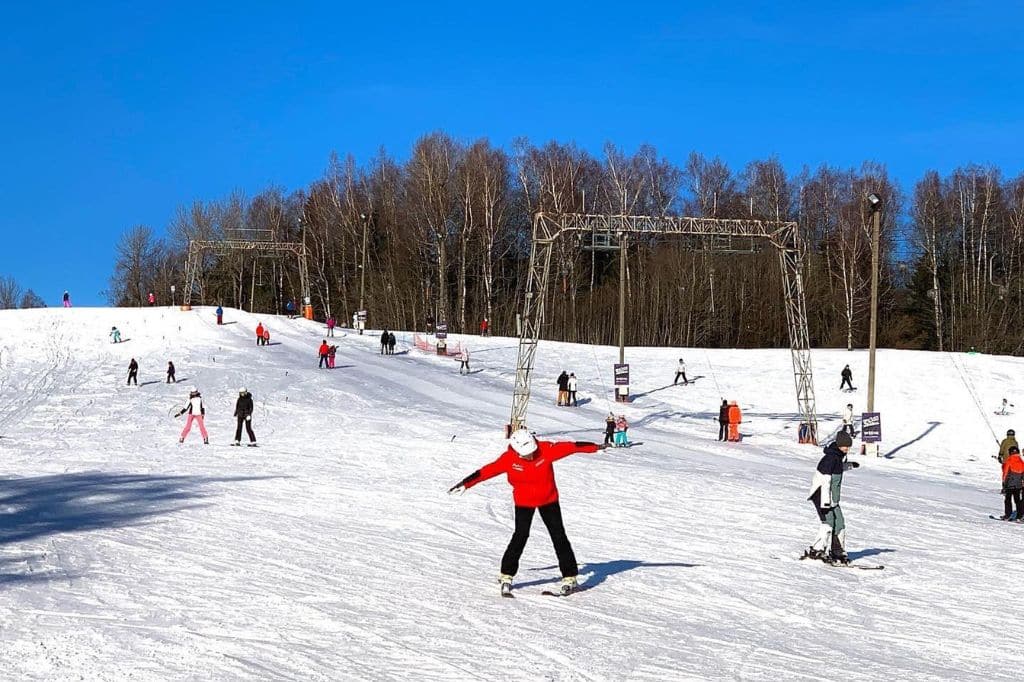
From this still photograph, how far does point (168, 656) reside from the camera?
7.41 metres

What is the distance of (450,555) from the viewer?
12.6 meters

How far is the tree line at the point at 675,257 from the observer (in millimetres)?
73312

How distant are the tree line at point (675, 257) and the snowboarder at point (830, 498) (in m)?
57.0

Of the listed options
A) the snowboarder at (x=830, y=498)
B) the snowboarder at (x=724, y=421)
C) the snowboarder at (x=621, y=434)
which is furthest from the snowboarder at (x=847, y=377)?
the snowboarder at (x=830, y=498)

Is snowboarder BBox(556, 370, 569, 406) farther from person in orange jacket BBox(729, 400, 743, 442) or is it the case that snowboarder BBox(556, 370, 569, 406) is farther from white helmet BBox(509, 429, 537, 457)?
white helmet BBox(509, 429, 537, 457)

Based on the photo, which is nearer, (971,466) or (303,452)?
(303,452)

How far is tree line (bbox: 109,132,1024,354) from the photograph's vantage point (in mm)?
73312

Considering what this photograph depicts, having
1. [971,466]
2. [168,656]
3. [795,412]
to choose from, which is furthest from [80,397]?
[168,656]

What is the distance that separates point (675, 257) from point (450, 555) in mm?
69732

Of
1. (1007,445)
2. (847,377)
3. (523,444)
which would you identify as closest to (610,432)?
(1007,445)

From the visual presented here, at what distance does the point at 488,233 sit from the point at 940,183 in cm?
3496

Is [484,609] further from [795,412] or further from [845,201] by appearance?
[845,201]

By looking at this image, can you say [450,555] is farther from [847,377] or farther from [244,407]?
[847,377]

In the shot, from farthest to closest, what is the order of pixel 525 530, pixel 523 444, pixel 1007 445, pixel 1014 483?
1. pixel 1007 445
2. pixel 1014 483
3. pixel 525 530
4. pixel 523 444
